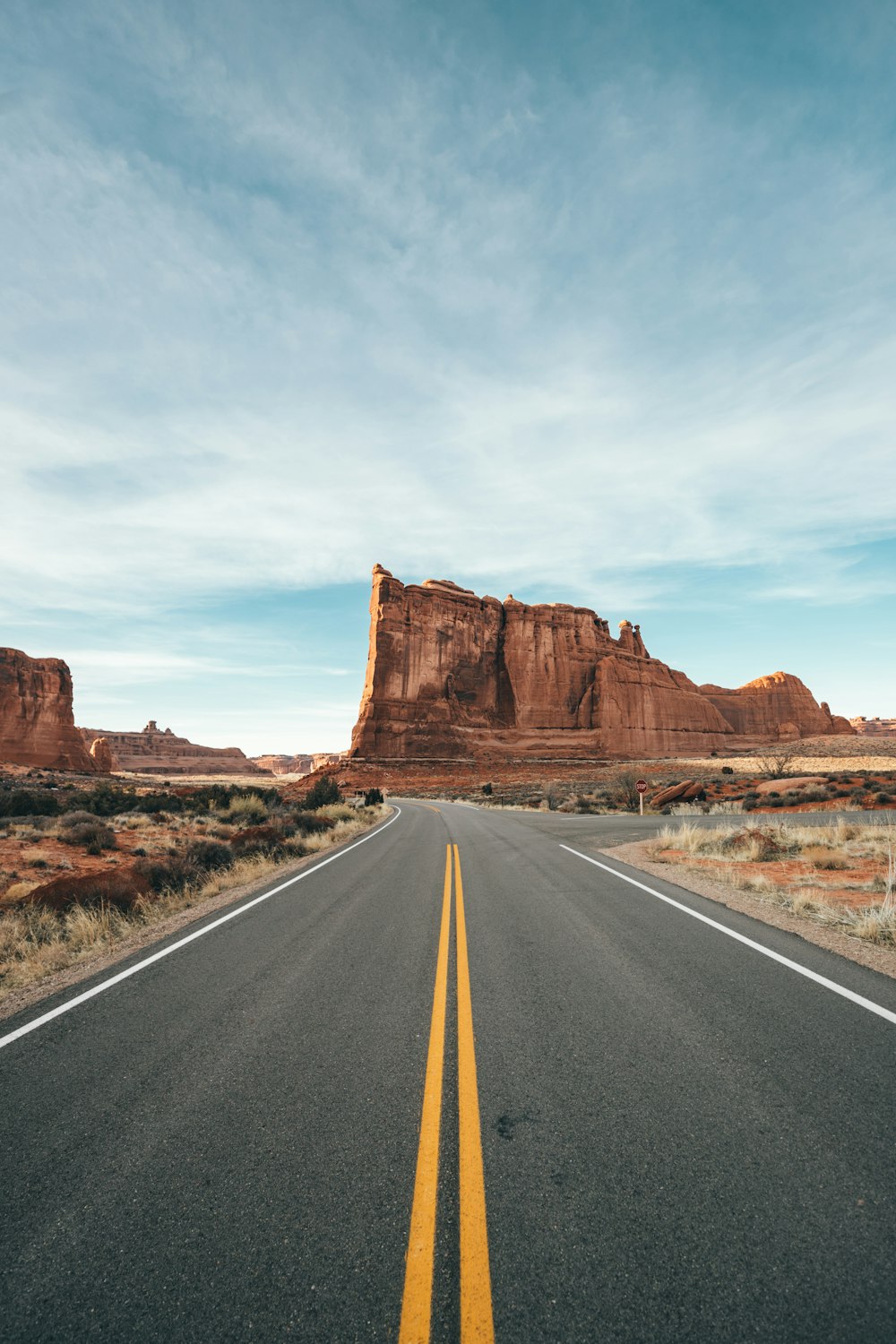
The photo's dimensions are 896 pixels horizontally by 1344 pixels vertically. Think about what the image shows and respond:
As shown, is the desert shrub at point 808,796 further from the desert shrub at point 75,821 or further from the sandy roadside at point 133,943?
the desert shrub at point 75,821

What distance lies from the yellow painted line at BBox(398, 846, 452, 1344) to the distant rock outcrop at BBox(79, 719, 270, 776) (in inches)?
5815

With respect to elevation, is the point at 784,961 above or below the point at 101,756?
above

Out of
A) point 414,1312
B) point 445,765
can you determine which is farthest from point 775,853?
point 445,765

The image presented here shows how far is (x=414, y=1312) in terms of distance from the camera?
207 cm

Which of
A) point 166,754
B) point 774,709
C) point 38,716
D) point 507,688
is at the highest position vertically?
point 507,688

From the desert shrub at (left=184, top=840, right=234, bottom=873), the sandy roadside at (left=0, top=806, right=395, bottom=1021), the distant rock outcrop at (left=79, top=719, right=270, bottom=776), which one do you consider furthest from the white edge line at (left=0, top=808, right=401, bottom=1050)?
the distant rock outcrop at (left=79, top=719, right=270, bottom=776)

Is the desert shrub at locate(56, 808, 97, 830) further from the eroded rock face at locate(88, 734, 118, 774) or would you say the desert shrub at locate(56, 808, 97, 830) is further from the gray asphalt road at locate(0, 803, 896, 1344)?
the eroded rock face at locate(88, 734, 118, 774)

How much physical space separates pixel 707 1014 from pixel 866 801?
25.0m

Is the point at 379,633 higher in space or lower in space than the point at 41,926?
higher

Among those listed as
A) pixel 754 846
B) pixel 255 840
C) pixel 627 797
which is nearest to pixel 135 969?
pixel 255 840

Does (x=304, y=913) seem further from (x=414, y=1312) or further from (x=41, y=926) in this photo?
(x=414, y=1312)

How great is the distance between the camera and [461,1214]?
8.29 feet

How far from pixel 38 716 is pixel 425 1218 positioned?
110889mm

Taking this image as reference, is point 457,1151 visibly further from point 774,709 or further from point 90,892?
point 774,709
